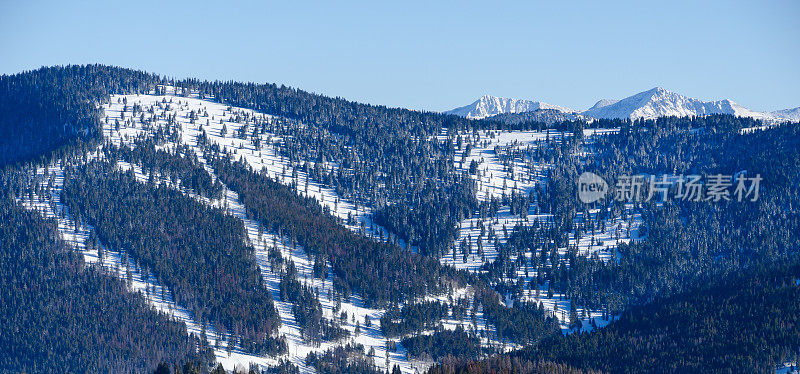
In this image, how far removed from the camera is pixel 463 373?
7840 inches

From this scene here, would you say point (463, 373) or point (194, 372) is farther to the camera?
point (463, 373)

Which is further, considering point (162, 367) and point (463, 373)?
point (463, 373)

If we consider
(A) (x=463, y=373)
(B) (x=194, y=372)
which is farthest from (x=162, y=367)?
(A) (x=463, y=373)

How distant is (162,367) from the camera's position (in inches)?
6983

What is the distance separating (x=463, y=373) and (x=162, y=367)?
57772 millimetres

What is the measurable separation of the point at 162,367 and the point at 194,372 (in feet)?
33.3

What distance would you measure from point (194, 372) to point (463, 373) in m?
51.2

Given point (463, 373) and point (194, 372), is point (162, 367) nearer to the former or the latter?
point (194, 372)

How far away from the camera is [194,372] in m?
186
